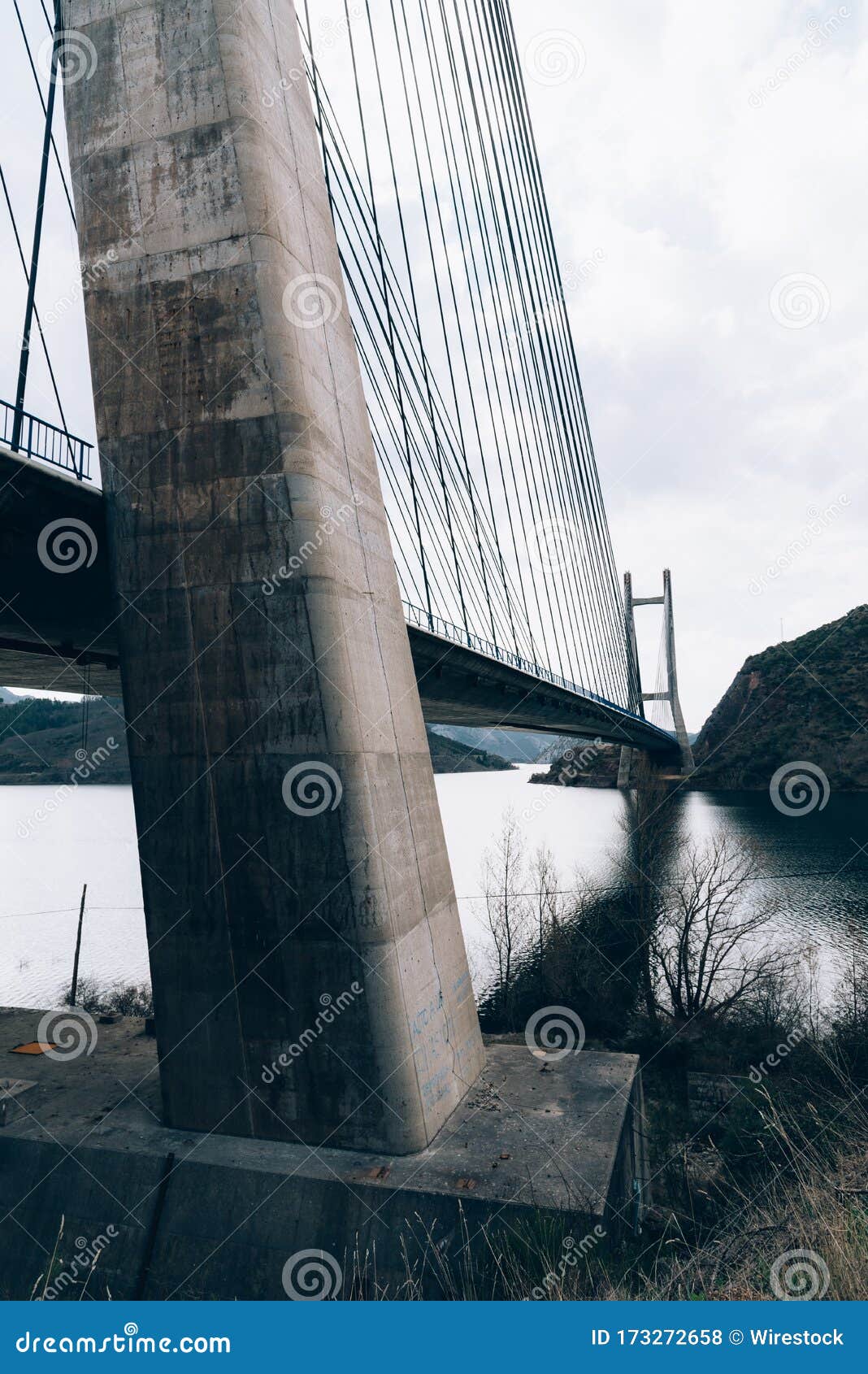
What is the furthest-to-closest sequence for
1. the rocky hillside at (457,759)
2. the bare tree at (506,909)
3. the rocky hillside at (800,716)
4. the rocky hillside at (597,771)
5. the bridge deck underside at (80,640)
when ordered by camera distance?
the rocky hillside at (457,759)
the rocky hillside at (597,771)
the rocky hillside at (800,716)
the bare tree at (506,909)
the bridge deck underside at (80,640)

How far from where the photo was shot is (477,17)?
87.6 feet

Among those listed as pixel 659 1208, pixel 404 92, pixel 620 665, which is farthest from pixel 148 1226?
pixel 620 665

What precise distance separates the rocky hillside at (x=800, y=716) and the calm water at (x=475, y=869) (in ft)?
17.0

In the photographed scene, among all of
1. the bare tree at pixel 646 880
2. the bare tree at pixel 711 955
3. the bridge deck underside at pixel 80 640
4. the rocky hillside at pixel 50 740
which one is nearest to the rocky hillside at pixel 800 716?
the bare tree at pixel 646 880

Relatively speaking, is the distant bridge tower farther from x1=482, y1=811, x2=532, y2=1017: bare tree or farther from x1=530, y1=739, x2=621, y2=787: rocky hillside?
x1=482, y1=811, x2=532, y2=1017: bare tree

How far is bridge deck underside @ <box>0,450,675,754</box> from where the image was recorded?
379 inches

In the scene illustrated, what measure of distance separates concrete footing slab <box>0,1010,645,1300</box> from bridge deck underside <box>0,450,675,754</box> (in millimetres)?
6700

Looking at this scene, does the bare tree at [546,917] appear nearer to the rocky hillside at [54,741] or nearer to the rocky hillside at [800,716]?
the rocky hillside at [800,716]

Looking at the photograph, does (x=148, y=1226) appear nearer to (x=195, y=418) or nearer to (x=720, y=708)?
(x=195, y=418)

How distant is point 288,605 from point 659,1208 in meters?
10.0

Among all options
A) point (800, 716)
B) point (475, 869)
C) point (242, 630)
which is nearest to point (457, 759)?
point (800, 716)

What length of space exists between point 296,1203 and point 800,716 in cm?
7717

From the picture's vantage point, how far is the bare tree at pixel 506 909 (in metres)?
24.4

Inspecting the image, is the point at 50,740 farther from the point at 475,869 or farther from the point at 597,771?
the point at 475,869
